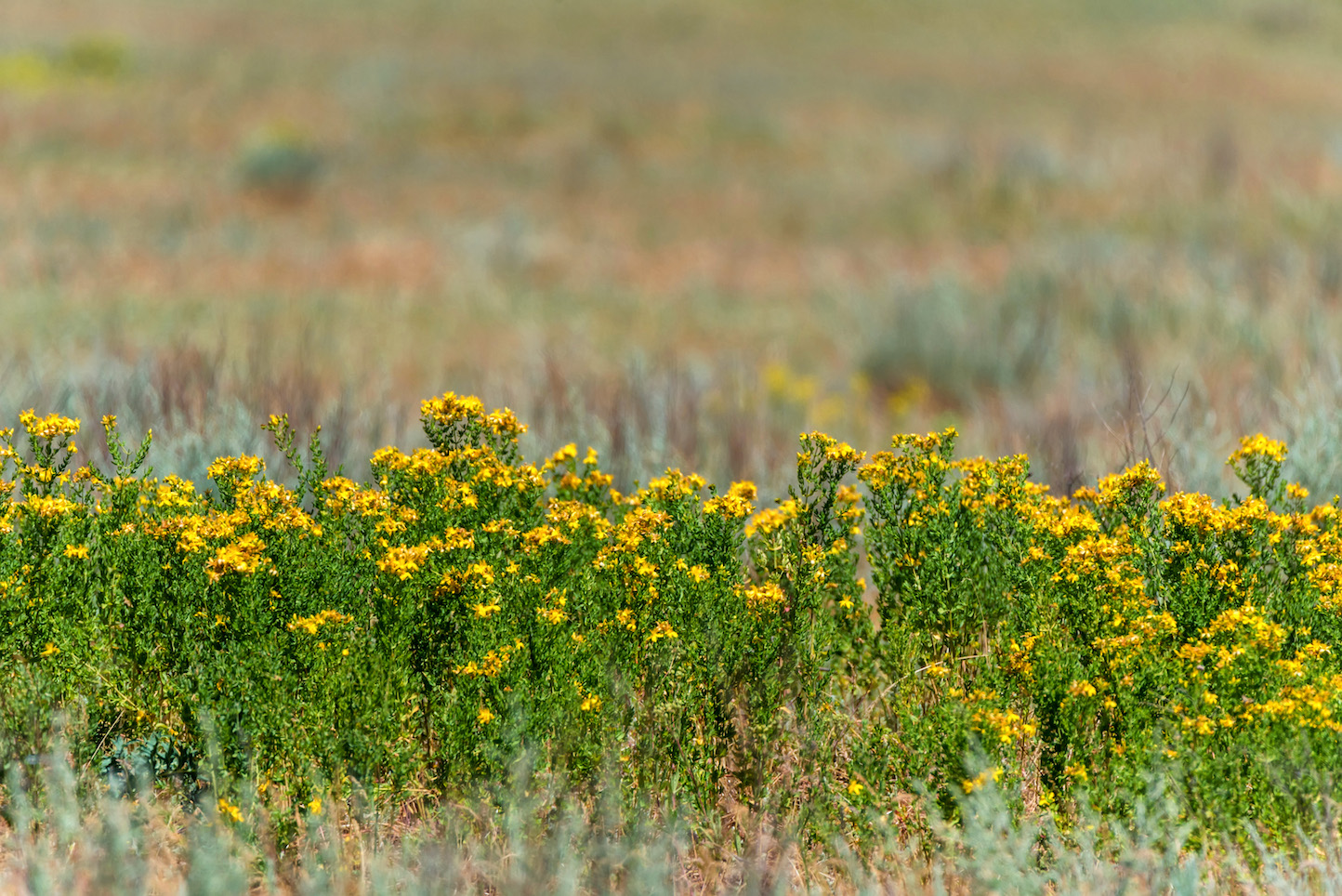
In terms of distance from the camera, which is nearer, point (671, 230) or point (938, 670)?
point (938, 670)

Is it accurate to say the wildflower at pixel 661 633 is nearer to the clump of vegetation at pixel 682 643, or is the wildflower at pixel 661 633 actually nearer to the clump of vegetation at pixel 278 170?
the clump of vegetation at pixel 682 643

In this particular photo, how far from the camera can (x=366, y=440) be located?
18.5ft

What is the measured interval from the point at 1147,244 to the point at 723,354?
5308 mm

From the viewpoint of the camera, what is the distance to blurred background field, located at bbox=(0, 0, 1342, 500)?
668 cm

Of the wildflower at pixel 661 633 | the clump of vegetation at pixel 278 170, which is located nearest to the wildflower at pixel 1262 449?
the wildflower at pixel 661 633

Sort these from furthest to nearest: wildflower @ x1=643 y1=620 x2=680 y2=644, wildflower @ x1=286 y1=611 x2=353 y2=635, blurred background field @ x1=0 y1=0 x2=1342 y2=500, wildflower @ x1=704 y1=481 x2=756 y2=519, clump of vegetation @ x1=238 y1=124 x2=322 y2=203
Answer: clump of vegetation @ x1=238 y1=124 x2=322 y2=203
blurred background field @ x1=0 y1=0 x2=1342 y2=500
wildflower @ x1=704 y1=481 x2=756 y2=519
wildflower @ x1=643 y1=620 x2=680 y2=644
wildflower @ x1=286 y1=611 x2=353 y2=635

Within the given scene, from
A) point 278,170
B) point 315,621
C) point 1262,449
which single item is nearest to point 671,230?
point 278,170

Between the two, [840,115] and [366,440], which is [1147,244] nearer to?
[366,440]

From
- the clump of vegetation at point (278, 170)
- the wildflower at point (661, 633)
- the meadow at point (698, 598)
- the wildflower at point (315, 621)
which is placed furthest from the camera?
the clump of vegetation at point (278, 170)

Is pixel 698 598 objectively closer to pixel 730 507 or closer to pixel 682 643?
pixel 682 643

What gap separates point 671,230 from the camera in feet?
68.4

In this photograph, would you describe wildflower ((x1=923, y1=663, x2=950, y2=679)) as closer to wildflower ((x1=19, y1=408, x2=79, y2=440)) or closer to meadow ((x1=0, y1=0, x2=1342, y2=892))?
meadow ((x1=0, y1=0, x2=1342, y2=892))

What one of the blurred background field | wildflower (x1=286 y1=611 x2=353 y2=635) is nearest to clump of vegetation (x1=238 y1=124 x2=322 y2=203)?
the blurred background field

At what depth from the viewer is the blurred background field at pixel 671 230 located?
263 inches
